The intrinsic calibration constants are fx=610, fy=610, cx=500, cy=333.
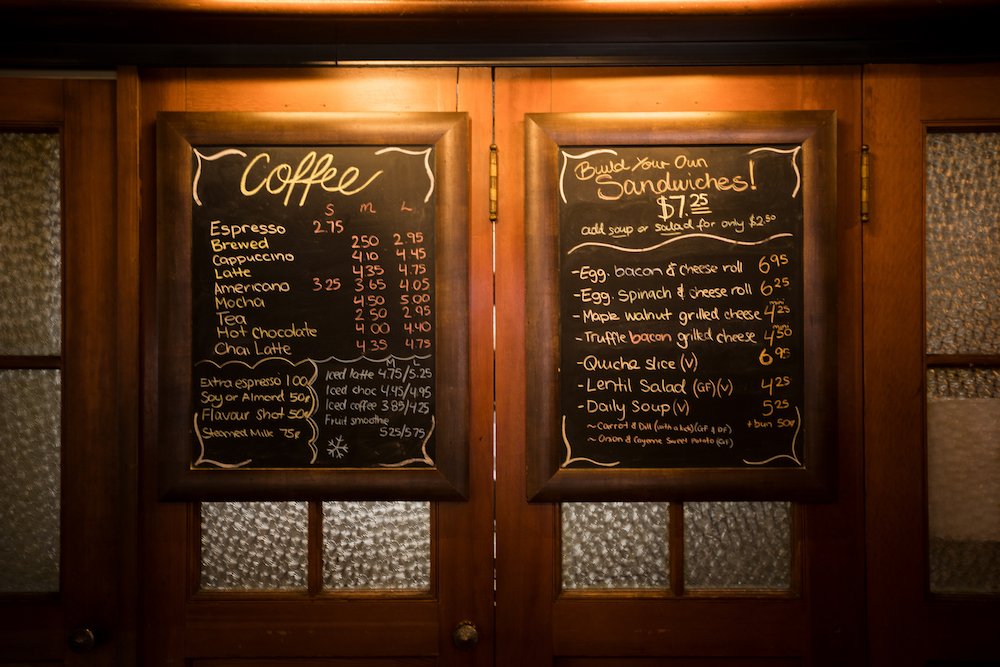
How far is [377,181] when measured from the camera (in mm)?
1885

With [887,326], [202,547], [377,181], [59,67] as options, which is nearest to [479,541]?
[202,547]

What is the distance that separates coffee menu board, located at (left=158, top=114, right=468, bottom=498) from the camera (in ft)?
6.16

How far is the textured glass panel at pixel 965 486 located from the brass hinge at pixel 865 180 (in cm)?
59

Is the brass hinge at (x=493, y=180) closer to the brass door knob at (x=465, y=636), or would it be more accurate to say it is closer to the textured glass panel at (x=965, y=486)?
the brass door knob at (x=465, y=636)

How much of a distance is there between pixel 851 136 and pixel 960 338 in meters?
0.72

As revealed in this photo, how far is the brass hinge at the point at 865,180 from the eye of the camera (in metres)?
1.87

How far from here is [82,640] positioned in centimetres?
183

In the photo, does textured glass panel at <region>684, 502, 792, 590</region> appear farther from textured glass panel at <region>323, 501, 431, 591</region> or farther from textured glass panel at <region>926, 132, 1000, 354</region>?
textured glass panel at <region>323, 501, 431, 591</region>

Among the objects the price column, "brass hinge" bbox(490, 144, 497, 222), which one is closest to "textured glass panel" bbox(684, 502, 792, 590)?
the price column

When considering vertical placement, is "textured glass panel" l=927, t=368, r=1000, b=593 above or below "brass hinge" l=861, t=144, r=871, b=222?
below

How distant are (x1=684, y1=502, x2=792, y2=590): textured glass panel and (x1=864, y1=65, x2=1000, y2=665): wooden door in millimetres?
258

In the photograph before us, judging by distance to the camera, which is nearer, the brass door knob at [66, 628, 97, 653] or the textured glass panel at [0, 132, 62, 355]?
the brass door knob at [66, 628, 97, 653]

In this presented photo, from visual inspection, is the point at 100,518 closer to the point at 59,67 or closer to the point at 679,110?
the point at 59,67

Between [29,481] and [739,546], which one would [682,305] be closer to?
[739,546]
